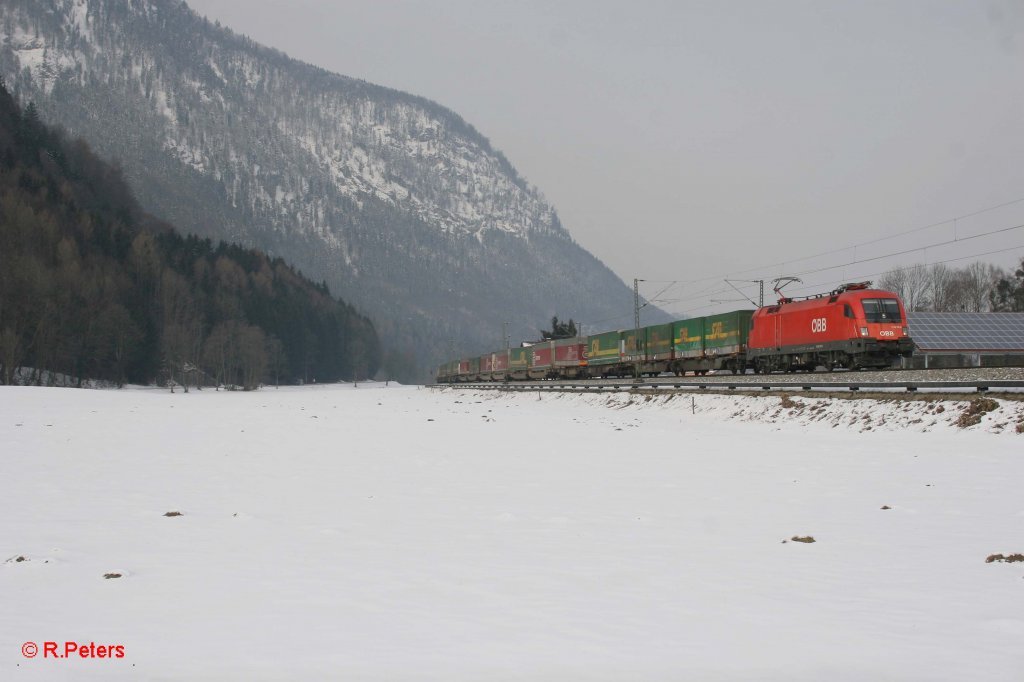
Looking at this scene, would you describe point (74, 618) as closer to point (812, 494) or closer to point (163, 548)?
point (163, 548)

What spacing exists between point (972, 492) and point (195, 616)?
11372 millimetres

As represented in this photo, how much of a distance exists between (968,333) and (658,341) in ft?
99.9

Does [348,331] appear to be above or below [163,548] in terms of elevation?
above

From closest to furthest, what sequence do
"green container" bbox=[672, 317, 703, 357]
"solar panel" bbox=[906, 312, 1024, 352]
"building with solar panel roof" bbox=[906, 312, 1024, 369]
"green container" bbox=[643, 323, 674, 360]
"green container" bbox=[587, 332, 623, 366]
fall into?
"green container" bbox=[672, 317, 703, 357] → "green container" bbox=[643, 323, 674, 360] → "green container" bbox=[587, 332, 623, 366] → "building with solar panel roof" bbox=[906, 312, 1024, 369] → "solar panel" bbox=[906, 312, 1024, 352]

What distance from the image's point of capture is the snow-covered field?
5.25 m

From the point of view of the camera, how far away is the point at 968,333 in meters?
66.6

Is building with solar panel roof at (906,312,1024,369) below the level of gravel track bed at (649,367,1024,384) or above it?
above

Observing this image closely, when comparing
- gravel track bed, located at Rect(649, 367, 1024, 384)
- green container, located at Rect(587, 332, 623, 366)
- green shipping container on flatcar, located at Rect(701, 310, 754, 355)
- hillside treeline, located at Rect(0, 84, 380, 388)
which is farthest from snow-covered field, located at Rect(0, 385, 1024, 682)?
hillside treeline, located at Rect(0, 84, 380, 388)

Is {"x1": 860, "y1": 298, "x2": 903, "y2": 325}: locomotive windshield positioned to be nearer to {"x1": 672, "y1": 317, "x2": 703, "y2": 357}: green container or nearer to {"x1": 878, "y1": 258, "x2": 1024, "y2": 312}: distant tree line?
{"x1": 672, "y1": 317, "x2": 703, "y2": 357}: green container

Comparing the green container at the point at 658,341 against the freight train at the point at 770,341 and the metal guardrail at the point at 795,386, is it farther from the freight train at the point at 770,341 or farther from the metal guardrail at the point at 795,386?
the metal guardrail at the point at 795,386

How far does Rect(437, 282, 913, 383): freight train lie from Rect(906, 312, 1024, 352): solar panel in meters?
23.7

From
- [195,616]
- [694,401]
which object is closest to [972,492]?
[195,616]

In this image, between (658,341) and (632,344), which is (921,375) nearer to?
(658,341)

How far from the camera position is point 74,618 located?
5.92 meters
